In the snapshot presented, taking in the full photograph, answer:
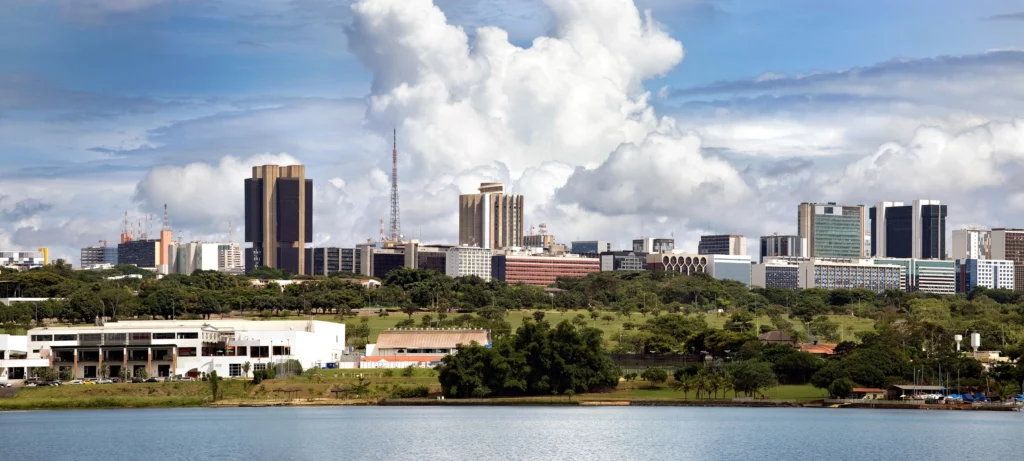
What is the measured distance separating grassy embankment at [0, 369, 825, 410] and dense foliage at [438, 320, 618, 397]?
1.12 metres

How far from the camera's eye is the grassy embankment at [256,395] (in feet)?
353

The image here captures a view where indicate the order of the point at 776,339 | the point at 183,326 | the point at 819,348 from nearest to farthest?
the point at 183,326 < the point at 819,348 < the point at 776,339

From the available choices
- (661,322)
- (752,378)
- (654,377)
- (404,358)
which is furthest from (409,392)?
(661,322)

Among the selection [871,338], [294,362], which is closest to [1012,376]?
[871,338]

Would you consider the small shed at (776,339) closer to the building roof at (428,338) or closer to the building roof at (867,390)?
the building roof at (867,390)

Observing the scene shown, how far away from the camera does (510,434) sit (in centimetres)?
8312

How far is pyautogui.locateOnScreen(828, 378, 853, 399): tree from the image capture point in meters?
105

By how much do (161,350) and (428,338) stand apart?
25.7 meters

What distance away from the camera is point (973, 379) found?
109 metres

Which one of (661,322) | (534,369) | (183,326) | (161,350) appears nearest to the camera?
(534,369)

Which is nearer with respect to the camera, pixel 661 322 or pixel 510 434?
pixel 510 434

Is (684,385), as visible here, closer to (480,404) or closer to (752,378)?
(752,378)

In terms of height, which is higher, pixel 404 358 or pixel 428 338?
pixel 428 338

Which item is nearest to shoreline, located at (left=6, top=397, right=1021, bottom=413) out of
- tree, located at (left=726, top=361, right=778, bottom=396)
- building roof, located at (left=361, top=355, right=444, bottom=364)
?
tree, located at (left=726, top=361, right=778, bottom=396)
